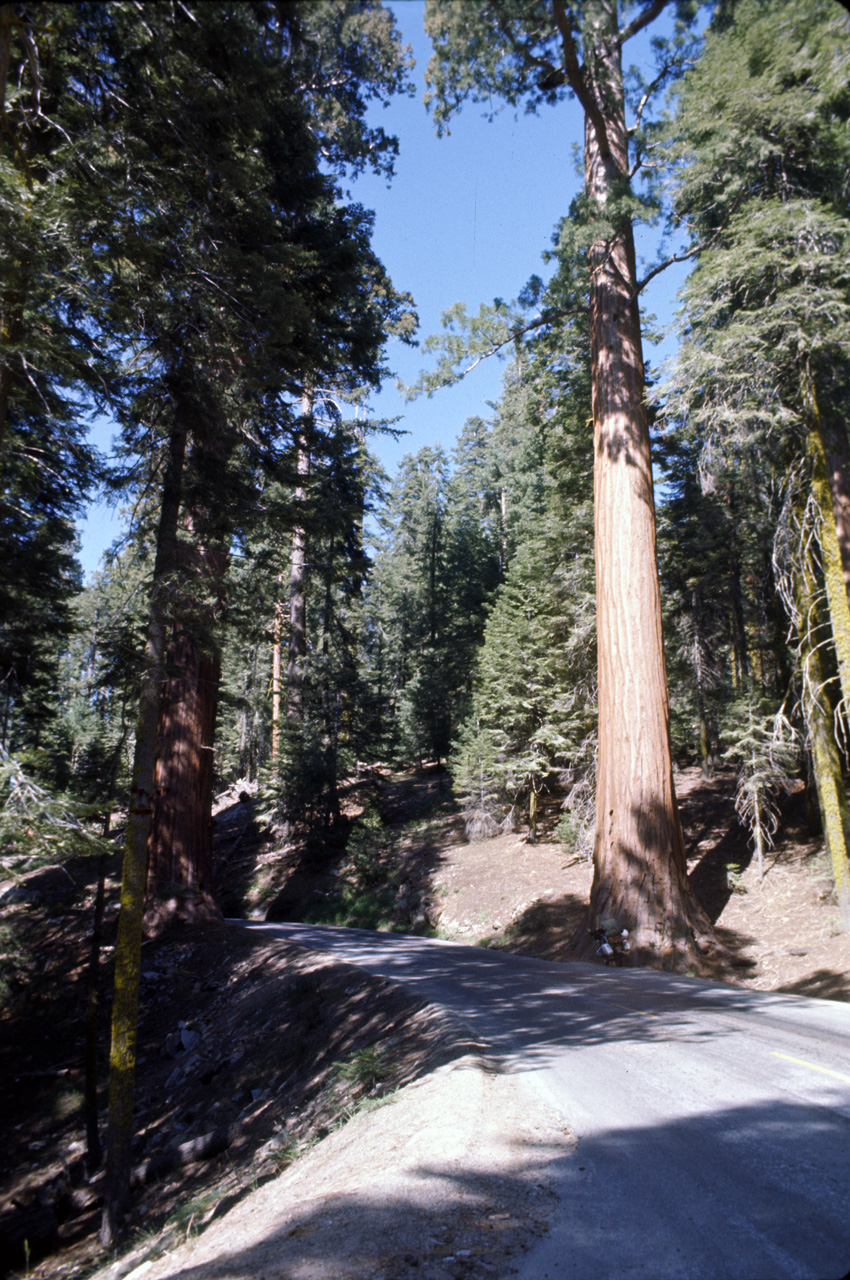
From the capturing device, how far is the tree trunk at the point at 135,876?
6949mm

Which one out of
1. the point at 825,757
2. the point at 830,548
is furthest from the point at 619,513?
the point at 825,757

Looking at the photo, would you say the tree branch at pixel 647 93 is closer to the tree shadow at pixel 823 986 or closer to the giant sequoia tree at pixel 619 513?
the giant sequoia tree at pixel 619 513

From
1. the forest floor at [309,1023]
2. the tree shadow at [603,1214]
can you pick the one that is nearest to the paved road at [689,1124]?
the tree shadow at [603,1214]

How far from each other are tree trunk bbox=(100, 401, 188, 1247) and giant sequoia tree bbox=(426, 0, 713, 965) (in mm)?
6210

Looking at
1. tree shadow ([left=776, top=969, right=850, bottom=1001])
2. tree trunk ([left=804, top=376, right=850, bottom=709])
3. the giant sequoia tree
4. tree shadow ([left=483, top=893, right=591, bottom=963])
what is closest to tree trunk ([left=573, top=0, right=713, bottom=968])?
the giant sequoia tree

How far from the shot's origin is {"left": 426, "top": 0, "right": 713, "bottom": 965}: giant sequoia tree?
9367 mm

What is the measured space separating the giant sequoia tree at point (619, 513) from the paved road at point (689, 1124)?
2.21 meters

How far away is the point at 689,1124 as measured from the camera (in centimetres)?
351

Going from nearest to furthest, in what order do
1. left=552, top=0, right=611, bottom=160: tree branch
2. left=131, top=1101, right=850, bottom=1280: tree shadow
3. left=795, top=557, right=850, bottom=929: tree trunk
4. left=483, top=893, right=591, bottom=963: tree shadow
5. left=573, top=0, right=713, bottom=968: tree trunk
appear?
left=131, top=1101, right=850, bottom=1280: tree shadow < left=552, top=0, right=611, bottom=160: tree branch < left=573, top=0, right=713, bottom=968: tree trunk < left=795, top=557, right=850, bottom=929: tree trunk < left=483, top=893, right=591, bottom=963: tree shadow

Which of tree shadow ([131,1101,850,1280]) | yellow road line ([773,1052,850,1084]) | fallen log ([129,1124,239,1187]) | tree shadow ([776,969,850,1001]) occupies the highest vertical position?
tree shadow ([131,1101,850,1280])

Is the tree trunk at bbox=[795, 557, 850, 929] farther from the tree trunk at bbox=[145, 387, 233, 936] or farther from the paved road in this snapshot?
the tree trunk at bbox=[145, 387, 233, 936]

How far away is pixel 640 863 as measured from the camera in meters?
9.61

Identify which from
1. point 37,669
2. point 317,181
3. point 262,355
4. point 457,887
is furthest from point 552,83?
point 457,887

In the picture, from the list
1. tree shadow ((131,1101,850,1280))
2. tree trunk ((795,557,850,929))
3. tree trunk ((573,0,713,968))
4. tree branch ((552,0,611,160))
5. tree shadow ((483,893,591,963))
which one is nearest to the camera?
tree shadow ((131,1101,850,1280))
